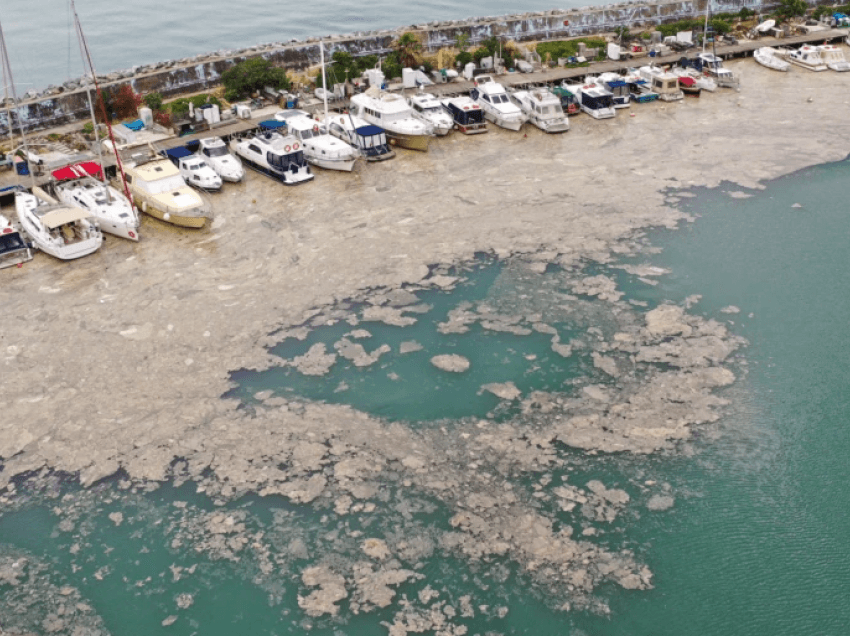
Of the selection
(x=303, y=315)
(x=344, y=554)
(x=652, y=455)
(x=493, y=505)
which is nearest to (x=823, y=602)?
(x=652, y=455)

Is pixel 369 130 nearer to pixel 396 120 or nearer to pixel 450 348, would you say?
pixel 396 120

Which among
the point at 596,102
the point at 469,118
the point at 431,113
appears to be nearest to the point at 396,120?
the point at 431,113

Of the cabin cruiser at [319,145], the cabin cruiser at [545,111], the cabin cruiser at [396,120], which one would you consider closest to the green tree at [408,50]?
the cabin cruiser at [396,120]

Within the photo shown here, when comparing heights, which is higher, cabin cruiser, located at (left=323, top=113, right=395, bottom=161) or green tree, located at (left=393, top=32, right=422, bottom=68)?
green tree, located at (left=393, top=32, right=422, bottom=68)

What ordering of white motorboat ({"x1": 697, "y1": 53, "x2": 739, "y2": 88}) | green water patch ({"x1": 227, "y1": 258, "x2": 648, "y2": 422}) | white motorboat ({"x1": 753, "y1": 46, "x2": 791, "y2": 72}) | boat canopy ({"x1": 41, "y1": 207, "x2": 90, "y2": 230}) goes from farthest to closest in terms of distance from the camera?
1. white motorboat ({"x1": 753, "y1": 46, "x2": 791, "y2": 72})
2. white motorboat ({"x1": 697, "y1": 53, "x2": 739, "y2": 88})
3. boat canopy ({"x1": 41, "y1": 207, "x2": 90, "y2": 230})
4. green water patch ({"x1": 227, "y1": 258, "x2": 648, "y2": 422})

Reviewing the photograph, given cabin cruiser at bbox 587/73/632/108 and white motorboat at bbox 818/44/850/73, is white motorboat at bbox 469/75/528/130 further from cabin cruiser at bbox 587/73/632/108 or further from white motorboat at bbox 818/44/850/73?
white motorboat at bbox 818/44/850/73

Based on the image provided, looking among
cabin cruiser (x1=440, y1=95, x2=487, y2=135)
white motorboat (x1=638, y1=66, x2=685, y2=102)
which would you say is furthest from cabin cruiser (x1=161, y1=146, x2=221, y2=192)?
white motorboat (x1=638, y1=66, x2=685, y2=102)
